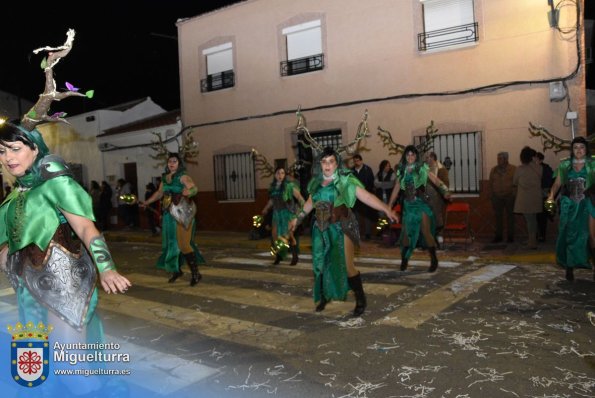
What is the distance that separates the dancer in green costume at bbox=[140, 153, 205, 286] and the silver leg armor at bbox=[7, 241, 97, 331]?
4856 mm

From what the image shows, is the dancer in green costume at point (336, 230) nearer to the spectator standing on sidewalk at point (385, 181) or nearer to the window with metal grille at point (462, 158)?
the spectator standing on sidewalk at point (385, 181)

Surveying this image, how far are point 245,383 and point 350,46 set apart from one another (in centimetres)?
1203

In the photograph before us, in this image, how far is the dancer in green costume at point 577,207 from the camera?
679 centimetres

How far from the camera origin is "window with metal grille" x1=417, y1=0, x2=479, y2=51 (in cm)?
1255

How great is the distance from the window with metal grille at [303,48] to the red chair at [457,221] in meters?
6.20

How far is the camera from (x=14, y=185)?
11.3 ft

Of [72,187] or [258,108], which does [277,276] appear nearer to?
[72,187]

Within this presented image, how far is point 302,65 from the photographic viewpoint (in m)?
15.6

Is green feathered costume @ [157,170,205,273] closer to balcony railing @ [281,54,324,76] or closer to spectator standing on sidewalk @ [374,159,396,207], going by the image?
spectator standing on sidewalk @ [374,159,396,207]

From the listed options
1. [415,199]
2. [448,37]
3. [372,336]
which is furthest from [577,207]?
[448,37]

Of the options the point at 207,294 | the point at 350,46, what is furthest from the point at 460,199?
the point at 207,294

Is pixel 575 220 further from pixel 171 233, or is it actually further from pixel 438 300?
pixel 171 233

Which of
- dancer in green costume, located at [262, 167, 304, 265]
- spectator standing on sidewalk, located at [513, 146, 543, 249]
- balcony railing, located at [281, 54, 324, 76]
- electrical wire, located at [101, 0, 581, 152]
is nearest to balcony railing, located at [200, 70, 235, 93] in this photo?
electrical wire, located at [101, 0, 581, 152]

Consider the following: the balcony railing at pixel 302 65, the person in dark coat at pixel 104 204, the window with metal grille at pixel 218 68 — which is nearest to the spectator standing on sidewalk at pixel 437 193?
the balcony railing at pixel 302 65
